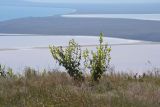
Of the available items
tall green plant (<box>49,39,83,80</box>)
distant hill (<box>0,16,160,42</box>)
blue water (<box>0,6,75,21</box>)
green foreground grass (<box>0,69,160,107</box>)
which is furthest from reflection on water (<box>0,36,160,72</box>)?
blue water (<box>0,6,75,21</box>)

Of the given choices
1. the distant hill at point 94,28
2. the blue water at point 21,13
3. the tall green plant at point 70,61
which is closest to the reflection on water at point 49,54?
the distant hill at point 94,28

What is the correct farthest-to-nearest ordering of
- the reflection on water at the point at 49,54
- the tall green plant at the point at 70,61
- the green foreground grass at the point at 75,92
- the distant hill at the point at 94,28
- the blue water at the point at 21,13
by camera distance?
the blue water at the point at 21,13
the distant hill at the point at 94,28
the reflection on water at the point at 49,54
the tall green plant at the point at 70,61
the green foreground grass at the point at 75,92

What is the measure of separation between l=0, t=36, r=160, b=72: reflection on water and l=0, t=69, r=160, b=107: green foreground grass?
9.67ft

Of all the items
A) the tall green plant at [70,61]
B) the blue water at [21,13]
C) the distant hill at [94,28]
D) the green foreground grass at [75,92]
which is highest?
the blue water at [21,13]

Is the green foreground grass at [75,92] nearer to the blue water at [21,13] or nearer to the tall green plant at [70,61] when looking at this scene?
the tall green plant at [70,61]

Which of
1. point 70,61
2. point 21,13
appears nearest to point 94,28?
point 21,13

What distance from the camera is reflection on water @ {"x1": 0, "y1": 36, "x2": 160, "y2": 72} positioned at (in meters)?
10.8

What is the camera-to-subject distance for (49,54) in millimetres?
12953

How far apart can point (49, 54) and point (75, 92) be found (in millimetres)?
7345

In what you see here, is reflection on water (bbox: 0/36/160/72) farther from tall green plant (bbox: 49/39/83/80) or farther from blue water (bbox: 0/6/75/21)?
blue water (bbox: 0/6/75/21)

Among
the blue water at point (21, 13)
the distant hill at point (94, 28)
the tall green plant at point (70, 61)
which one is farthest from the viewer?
the blue water at point (21, 13)

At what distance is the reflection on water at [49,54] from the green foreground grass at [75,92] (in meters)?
2.95

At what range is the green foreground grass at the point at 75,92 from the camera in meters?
5.24

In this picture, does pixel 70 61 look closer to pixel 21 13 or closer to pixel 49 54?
pixel 49 54
